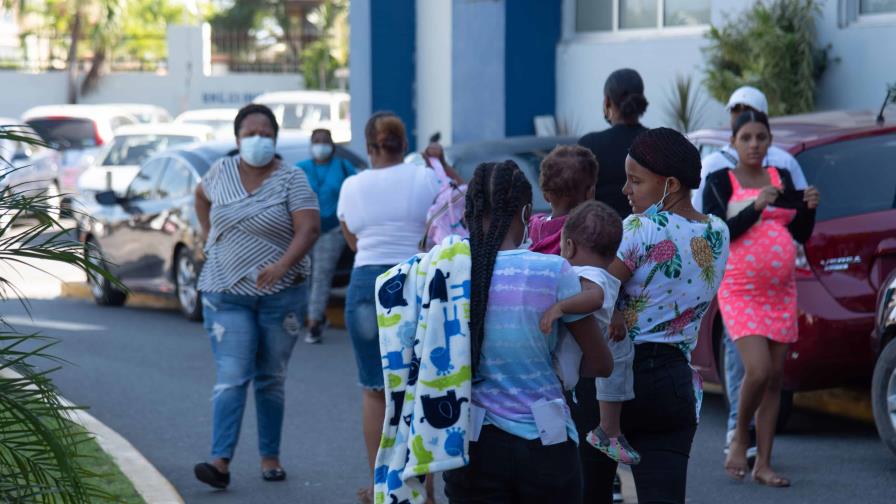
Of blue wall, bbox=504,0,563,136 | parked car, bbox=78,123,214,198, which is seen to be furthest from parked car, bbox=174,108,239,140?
blue wall, bbox=504,0,563,136

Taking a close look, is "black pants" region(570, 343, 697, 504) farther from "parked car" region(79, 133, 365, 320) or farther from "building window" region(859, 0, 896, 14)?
"building window" region(859, 0, 896, 14)

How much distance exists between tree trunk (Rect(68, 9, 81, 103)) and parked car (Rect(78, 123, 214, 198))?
22.0 m

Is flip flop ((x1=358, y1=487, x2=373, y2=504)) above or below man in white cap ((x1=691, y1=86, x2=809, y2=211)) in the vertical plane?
below

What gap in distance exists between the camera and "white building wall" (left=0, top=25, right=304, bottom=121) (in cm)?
4303

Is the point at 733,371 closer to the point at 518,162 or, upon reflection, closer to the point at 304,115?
the point at 518,162

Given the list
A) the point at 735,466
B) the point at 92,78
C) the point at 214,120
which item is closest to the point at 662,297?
the point at 735,466

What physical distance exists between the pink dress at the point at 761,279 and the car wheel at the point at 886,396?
0.71m

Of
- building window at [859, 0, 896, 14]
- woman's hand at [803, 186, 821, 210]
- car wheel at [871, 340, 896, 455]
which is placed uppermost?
building window at [859, 0, 896, 14]

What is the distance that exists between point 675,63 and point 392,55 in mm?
5251

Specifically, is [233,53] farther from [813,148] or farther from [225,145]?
[813,148]

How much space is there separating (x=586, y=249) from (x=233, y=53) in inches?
2138

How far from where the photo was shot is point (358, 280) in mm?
6723

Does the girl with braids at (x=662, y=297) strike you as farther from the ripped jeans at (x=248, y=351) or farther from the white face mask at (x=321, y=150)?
the white face mask at (x=321, y=150)

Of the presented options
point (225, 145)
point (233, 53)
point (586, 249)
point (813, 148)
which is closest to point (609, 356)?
point (586, 249)
